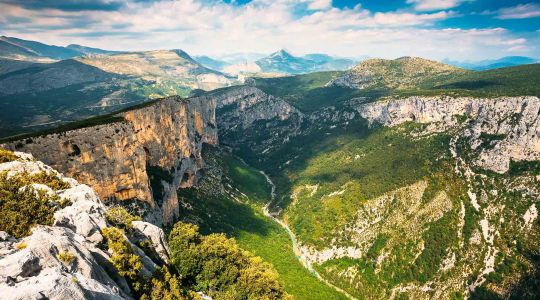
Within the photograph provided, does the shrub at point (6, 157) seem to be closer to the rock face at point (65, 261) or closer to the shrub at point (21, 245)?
the rock face at point (65, 261)

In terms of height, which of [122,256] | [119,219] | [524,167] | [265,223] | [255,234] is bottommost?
[265,223]

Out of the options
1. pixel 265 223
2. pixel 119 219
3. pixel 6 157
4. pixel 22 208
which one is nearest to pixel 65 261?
pixel 22 208

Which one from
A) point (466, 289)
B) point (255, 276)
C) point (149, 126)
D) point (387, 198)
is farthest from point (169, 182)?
point (466, 289)

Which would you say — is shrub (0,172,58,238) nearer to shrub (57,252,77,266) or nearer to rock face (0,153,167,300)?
rock face (0,153,167,300)

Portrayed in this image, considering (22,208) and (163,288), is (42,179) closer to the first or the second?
(22,208)

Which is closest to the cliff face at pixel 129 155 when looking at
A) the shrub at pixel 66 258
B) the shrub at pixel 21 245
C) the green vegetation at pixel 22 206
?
the green vegetation at pixel 22 206

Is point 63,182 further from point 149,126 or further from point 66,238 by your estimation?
point 149,126
